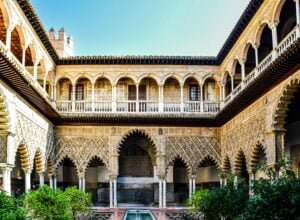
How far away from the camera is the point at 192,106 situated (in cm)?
2227

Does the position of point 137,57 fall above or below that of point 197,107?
above

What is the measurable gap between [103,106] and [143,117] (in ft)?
7.07

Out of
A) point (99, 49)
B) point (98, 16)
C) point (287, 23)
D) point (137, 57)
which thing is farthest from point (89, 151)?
point (99, 49)

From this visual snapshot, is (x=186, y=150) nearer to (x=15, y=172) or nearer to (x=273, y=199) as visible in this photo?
(x=15, y=172)

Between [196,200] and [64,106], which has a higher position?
[64,106]

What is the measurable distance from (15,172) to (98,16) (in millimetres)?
10738

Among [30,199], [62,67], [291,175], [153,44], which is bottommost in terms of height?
[30,199]

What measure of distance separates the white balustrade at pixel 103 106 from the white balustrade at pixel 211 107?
468cm

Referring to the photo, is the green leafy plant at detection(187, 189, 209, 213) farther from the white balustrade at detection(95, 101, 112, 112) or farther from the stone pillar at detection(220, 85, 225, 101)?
the white balustrade at detection(95, 101, 112, 112)

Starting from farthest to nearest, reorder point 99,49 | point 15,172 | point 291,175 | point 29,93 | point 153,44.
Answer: point 99,49
point 153,44
point 15,172
point 29,93
point 291,175

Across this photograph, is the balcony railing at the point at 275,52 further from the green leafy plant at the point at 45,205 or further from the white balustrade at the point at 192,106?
the green leafy plant at the point at 45,205

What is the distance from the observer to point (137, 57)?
71.7ft

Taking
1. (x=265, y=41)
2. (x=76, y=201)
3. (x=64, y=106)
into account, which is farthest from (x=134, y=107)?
(x=76, y=201)

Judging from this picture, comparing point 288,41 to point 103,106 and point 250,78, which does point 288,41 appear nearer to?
point 250,78
